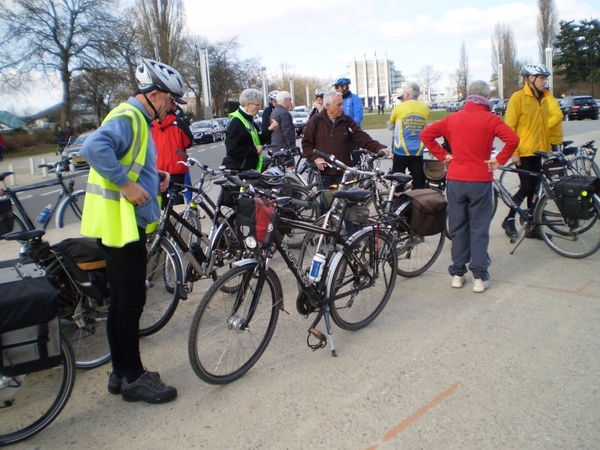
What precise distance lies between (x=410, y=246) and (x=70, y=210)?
4.34 meters

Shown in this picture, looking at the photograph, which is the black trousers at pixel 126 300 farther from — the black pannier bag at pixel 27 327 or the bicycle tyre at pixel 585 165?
the bicycle tyre at pixel 585 165

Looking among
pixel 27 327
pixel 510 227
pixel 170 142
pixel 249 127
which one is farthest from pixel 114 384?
pixel 510 227

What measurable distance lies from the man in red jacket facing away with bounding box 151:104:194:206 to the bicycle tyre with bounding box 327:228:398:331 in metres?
2.79

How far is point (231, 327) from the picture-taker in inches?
136

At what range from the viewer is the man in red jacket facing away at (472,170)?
15.5 ft

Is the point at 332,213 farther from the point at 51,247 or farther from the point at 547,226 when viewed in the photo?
the point at 547,226

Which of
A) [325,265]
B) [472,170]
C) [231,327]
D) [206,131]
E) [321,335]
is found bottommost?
[321,335]

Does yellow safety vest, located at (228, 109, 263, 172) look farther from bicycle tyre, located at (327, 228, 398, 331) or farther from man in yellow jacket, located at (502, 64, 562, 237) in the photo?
man in yellow jacket, located at (502, 64, 562, 237)

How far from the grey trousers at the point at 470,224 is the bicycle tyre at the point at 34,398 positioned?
3.45 m

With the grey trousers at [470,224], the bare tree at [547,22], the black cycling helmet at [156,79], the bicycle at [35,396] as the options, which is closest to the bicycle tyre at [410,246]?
the grey trousers at [470,224]

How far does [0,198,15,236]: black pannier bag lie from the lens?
526 cm

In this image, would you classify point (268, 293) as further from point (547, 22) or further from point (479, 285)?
point (547, 22)

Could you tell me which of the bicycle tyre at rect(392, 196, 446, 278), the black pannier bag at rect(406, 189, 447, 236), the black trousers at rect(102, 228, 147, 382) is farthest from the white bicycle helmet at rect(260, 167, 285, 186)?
the black trousers at rect(102, 228, 147, 382)

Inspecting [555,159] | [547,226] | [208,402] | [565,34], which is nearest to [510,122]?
[555,159]
